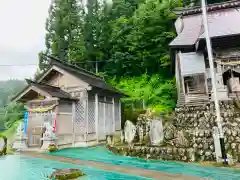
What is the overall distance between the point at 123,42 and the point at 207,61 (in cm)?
1406

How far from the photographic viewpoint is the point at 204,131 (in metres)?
9.48

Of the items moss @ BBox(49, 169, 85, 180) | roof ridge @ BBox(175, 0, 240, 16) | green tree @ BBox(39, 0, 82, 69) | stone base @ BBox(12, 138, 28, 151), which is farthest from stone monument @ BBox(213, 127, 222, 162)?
green tree @ BBox(39, 0, 82, 69)

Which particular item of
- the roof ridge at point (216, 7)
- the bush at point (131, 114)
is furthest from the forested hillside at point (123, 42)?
the roof ridge at point (216, 7)

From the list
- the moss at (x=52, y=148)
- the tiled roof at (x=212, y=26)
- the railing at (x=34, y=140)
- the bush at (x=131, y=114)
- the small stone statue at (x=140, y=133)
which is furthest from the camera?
the bush at (x=131, y=114)

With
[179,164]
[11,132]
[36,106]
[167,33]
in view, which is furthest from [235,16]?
[11,132]

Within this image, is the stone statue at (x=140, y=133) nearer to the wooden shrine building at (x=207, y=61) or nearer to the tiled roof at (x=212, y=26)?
the wooden shrine building at (x=207, y=61)

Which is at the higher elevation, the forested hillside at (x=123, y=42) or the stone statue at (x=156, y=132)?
the forested hillside at (x=123, y=42)

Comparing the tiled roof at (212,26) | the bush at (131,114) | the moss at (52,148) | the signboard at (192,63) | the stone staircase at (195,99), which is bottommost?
the moss at (52,148)

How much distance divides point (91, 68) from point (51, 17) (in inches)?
449

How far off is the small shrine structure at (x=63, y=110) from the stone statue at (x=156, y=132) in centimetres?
594

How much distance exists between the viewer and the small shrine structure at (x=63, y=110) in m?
13.6

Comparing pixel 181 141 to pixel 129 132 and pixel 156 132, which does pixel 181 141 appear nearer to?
pixel 156 132

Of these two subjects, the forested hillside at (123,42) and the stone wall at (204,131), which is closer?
the stone wall at (204,131)

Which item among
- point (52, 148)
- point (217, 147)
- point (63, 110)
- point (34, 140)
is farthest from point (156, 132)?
point (34, 140)
